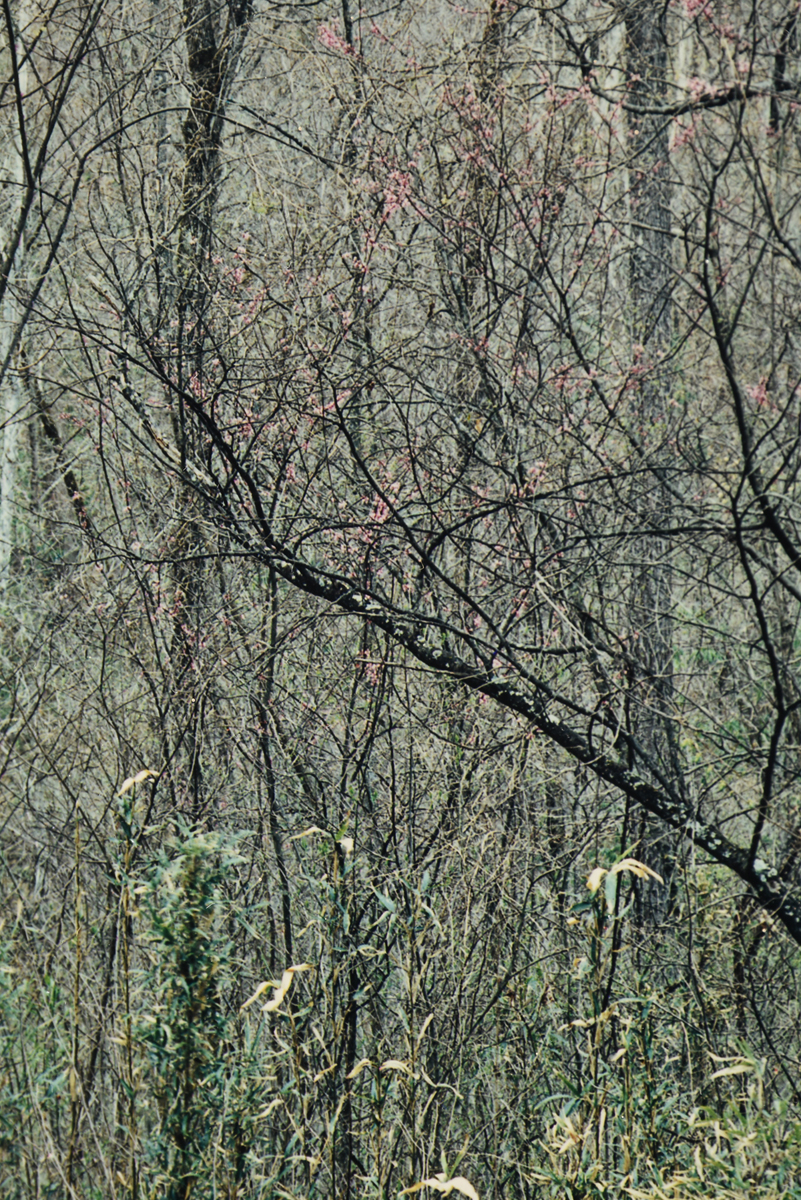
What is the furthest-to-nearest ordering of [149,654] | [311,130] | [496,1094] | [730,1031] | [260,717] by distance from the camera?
[311,130]
[149,654]
[260,717]
[730,1031]
[496,1094]

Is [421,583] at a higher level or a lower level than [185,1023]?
higher

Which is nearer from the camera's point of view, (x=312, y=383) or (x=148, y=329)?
(x=312, y=383)

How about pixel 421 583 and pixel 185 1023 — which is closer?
pixel 185 1023

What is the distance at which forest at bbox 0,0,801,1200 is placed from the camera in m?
A: 3.21

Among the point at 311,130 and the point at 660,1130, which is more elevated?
the point at 311,130

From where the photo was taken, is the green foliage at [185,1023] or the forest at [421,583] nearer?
the green foliage at [185,1023]

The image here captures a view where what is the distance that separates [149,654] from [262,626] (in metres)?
0.73

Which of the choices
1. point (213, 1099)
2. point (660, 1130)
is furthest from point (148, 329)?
point (660, 1130)

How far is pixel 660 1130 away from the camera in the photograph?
2.38 m

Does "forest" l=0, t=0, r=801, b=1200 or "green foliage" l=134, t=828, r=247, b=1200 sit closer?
"green foliage" l=134, t=828, r=247, b=1200

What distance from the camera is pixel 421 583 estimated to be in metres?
4.10

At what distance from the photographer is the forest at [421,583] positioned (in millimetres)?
3211

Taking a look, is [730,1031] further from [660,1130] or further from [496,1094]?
[660,1130]

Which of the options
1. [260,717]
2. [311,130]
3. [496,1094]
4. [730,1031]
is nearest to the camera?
[496,1094]
